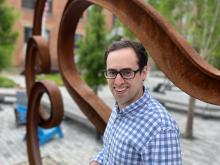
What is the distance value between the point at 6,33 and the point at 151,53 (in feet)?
53.7

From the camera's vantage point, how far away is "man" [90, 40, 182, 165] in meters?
1.57

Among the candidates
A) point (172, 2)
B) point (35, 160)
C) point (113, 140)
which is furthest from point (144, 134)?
point (172, 2)

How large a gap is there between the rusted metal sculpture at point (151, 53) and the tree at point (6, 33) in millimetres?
13885

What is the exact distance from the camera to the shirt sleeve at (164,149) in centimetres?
155

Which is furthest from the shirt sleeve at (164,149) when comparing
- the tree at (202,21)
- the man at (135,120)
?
the tree at (202,21)

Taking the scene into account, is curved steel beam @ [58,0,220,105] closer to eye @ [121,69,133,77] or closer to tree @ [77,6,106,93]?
eye @ [121,69,133,77]

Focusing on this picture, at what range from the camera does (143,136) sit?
1639mm

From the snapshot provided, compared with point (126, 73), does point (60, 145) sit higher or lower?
lower

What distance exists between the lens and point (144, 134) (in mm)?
1637

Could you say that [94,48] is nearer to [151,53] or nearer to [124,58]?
[151,53]

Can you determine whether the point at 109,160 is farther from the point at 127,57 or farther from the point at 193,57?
the point at 193,57

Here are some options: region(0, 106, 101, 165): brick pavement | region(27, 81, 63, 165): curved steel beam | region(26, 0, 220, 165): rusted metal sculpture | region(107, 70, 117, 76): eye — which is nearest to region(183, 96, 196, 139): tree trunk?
region(0, 106, 101, 165): brick pavement

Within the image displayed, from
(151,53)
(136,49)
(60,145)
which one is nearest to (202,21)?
(60,145)

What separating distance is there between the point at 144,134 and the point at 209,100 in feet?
1.39
